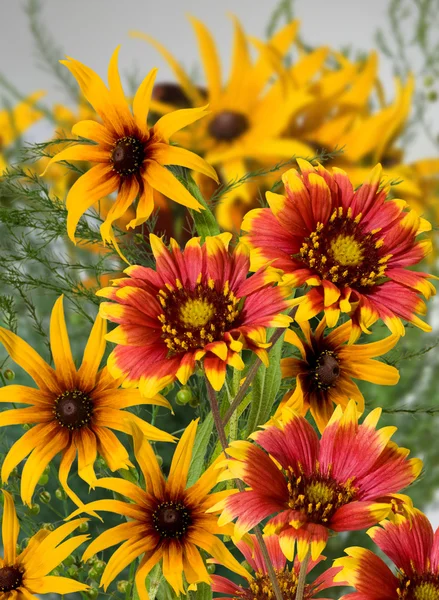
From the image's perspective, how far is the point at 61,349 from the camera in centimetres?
30

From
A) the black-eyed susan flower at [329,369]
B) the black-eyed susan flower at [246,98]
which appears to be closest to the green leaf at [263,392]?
the black-eyed susan flower at [329,369]

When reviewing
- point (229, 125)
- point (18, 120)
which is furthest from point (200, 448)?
point (18, 120)

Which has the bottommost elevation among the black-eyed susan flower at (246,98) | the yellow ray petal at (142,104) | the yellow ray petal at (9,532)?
the yellow ray petal at (9,532)

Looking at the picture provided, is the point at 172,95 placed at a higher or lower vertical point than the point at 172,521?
higher

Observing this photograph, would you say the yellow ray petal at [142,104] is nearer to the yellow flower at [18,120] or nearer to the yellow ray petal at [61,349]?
the yellow ray petal at [61,349]

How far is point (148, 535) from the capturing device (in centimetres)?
27

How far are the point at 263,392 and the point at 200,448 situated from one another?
0.03 metres

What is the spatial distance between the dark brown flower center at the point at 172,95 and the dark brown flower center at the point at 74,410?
12.6 inches

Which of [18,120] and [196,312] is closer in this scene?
[196,312]

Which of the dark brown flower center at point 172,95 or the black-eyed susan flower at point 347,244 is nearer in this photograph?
the black-eyed susan flower at point 347,244

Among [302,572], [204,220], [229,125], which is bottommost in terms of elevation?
[302,572]

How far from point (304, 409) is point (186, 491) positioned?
48 mm

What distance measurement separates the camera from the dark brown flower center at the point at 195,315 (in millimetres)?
243

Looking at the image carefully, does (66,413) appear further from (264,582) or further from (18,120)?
(18,120)
